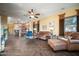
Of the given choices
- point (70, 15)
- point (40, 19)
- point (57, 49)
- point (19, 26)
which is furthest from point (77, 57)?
point (19, 26)

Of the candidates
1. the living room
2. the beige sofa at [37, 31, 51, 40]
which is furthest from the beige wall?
the beige sofa at [37, 31, 51, 40]

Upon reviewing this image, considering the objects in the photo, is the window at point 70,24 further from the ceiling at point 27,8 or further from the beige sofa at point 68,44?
the ceiling at point 27,8

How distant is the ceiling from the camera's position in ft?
10.5

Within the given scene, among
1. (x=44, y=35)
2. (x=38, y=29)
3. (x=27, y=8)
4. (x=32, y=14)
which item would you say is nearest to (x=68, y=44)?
(x=44, y=35)

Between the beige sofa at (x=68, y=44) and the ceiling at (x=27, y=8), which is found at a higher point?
the ceiling at (x=27, y=8)

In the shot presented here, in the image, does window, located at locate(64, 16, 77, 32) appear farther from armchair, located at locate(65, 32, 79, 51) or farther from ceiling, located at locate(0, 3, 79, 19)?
ceiling, located at locate(0, 3, 79, 19)

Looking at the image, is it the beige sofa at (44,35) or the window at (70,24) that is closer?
the window at (70,24)

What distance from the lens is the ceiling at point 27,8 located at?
3.20 m

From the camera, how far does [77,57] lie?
3.30 metres

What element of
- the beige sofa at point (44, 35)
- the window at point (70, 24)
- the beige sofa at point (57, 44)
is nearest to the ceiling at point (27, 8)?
the window at point (70, 24)

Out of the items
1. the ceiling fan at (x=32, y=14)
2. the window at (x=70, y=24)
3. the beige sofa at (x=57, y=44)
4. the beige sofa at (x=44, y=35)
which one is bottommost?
the beige sofa at (x=57, y=44)

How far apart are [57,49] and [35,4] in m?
1.26

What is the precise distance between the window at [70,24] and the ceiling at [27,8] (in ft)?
1.08

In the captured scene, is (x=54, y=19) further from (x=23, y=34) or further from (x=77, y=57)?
(x=77, y=57)
